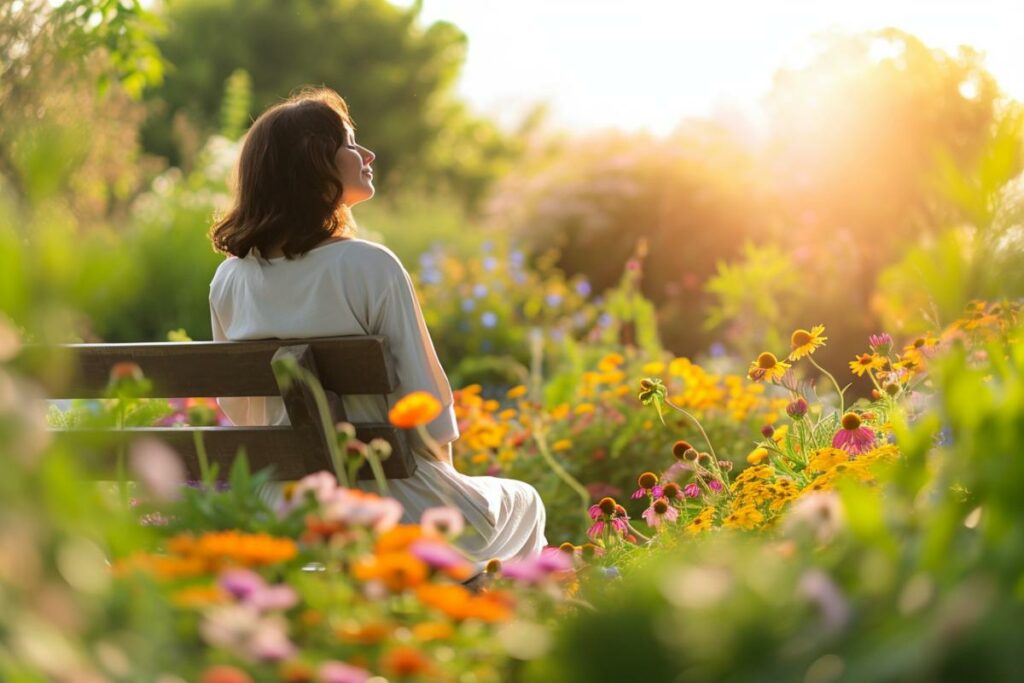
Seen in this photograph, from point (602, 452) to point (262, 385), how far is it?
8.01 feet

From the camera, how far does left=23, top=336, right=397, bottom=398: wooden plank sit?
101 inches

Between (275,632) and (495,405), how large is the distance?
389 cm

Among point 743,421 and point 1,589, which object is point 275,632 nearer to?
point 1,589

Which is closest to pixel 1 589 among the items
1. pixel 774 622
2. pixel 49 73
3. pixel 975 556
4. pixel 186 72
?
pixel 774 622

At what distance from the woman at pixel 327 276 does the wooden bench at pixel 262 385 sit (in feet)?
0.37

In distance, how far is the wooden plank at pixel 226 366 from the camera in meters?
2.57

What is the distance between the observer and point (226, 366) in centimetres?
265

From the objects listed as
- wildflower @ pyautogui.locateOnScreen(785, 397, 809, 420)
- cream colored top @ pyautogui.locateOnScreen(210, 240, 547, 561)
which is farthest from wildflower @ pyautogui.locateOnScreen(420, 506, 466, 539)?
wildflower @ pyautogui.locateOnScreen(785, 397, 809, 420)

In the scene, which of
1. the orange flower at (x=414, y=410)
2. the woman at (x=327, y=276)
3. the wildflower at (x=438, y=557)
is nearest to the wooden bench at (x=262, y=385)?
the woman at (x=327, y=276)

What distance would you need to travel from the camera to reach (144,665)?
1152 mm

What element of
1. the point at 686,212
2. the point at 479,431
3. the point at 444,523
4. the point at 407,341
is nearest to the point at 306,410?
the point at 407,341

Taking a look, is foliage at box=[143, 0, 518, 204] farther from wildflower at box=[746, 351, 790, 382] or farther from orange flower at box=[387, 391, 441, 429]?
orange flower at box=[387, 391, 441, 429]

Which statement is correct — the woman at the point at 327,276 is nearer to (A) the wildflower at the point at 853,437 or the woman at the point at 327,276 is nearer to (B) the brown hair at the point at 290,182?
(B) the brown hair at the point at 290,182

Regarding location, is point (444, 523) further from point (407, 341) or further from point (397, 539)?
point (407, 341)
